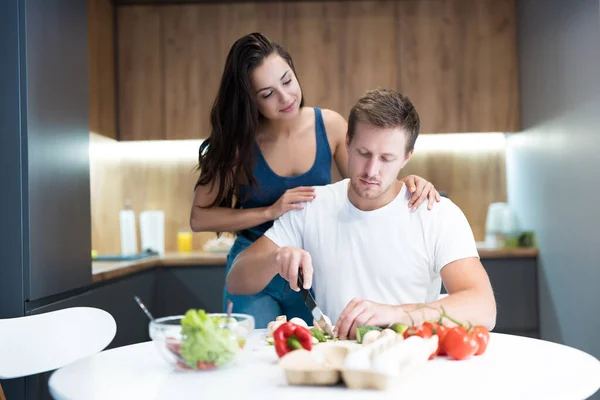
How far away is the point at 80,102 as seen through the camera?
280cm

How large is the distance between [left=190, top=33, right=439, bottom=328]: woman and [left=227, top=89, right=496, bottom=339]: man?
9cm

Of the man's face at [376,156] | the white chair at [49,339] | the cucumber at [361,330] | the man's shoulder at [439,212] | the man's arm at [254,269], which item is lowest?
the white chair at [49,339]

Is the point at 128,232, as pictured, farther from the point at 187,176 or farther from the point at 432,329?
the point at 432,329

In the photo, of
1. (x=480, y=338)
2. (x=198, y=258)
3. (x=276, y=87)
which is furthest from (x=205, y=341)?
(x=198, y=258)

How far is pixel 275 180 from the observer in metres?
2.58

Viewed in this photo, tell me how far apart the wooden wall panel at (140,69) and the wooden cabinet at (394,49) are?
62 mm

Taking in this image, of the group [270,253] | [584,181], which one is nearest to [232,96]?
[270,253]

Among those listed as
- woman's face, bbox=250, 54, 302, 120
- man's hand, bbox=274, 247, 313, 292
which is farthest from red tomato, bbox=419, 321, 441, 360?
woman's face, bbox=250, 54, 302, 120

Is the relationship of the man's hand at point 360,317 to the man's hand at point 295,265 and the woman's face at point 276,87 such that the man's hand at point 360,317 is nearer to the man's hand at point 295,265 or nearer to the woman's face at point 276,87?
the man's hand at point 295,265

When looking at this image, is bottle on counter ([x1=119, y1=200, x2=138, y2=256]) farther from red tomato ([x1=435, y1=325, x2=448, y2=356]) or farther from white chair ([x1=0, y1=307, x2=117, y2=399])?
red tomato ([x1=435, y1=325, x2=448, y2=356])

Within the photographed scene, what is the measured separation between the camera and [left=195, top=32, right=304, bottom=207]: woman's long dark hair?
2354 mm

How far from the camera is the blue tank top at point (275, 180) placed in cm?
258

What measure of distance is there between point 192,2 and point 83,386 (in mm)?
3392

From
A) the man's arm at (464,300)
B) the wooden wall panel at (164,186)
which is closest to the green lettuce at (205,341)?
the man's arm at (464,300)
